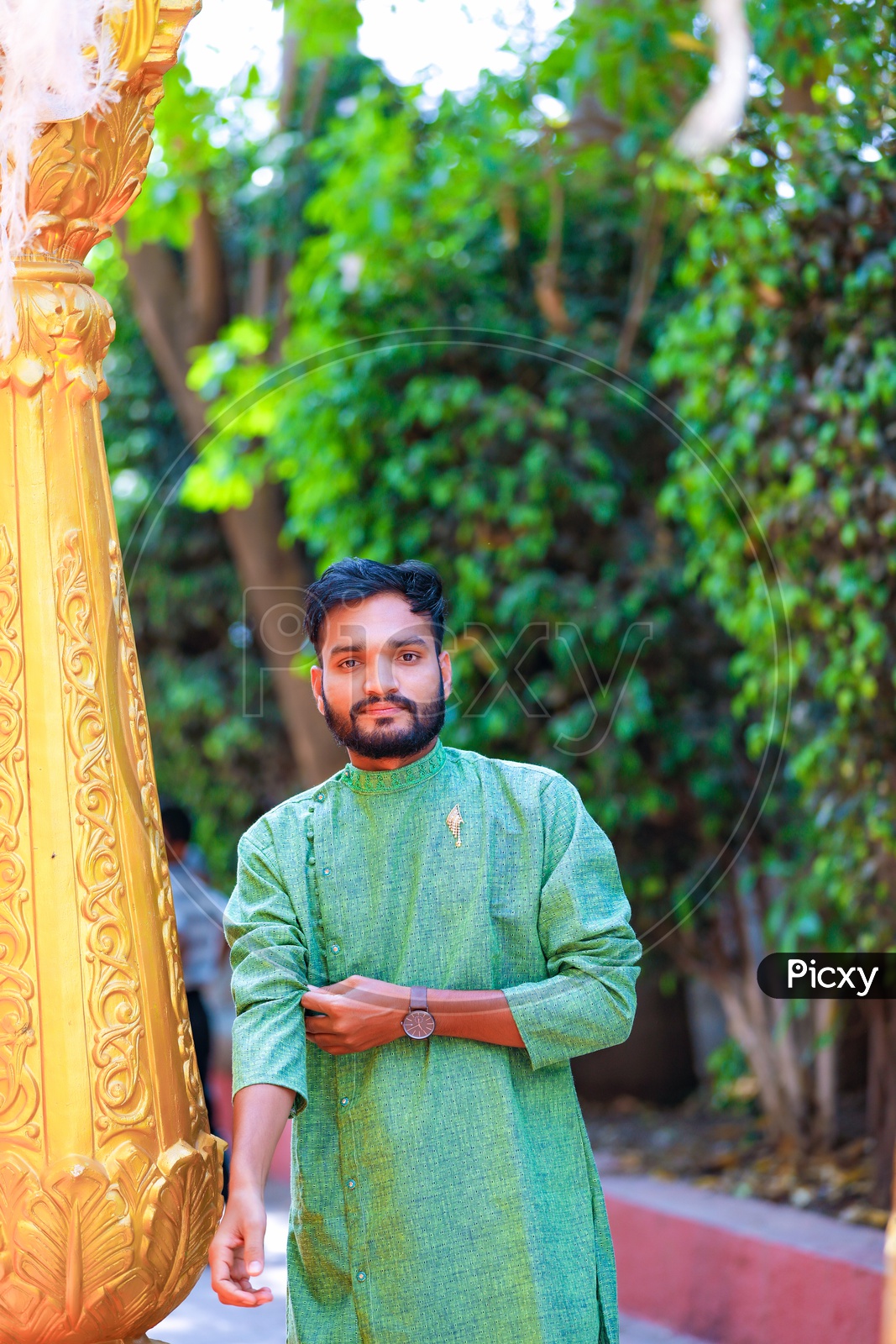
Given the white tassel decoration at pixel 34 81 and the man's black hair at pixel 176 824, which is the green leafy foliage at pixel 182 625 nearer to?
the man's black hair at pixel 176 824

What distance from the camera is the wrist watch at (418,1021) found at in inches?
56.7

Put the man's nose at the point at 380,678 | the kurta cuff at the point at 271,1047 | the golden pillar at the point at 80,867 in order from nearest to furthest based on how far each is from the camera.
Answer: the golden pillar at the point at 80,867 < the kurta cuff at the point at 271,1047 < the man's nose at the point at 380,678

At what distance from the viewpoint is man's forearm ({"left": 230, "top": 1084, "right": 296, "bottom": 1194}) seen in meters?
1.35

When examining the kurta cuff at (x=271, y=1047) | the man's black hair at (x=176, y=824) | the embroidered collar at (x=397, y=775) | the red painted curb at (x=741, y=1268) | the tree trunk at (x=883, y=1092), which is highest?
the embroidered collar at (x=397, y=775)

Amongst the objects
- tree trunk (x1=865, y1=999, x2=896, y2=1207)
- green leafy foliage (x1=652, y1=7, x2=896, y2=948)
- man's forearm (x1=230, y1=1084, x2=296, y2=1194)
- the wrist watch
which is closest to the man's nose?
the wrist watch

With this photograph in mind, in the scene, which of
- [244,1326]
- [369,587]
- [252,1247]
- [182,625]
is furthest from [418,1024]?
[182,625]

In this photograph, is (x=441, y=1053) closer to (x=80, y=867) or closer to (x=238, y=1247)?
(x=238, y=1247)

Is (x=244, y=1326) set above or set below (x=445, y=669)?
below

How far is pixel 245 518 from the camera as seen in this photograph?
5.50m

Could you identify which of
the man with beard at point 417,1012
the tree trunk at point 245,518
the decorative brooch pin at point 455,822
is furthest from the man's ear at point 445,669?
the tree trunk at point 245,518

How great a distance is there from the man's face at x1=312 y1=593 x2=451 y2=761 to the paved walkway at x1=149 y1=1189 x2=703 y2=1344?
245 cm

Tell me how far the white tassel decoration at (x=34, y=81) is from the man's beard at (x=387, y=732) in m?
0.53

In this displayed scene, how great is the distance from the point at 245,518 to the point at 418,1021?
14.0 feet

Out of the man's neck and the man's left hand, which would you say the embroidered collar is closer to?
the man's neck
